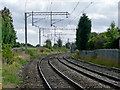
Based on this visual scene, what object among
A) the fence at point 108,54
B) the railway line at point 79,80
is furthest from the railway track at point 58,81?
the fence at point 108,54

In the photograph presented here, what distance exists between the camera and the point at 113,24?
38.7m

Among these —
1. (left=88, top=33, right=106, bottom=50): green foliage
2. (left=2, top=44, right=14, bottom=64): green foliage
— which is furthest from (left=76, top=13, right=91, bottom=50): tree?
(left=2, top=44, right=14, bottom=64): green foliage

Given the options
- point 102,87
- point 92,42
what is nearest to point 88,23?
point 92,42

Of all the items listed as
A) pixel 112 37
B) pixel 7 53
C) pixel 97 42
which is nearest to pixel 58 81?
pixel 7 53

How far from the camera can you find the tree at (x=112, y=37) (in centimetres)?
3403

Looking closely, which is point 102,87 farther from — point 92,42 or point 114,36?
point 92,42

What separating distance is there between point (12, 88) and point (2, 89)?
0.55m

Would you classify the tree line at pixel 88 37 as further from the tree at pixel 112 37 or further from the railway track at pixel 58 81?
the railway track at pixel 58 81

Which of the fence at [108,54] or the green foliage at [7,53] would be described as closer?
the green foliage at [7,53]

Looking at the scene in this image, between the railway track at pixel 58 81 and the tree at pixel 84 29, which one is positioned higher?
the tree at pixel 84 29

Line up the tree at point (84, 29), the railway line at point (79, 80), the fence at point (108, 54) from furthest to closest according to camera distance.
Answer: the tree at point (84, 29) < the fence at point (108, 54) < the railway line at point (79, 80)

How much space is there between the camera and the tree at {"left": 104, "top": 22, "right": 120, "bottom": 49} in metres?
34.0

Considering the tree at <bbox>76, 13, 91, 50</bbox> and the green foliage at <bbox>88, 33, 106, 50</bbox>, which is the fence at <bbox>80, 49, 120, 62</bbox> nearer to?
the green foliage at <bbox>88, 33, 106, 50</bbox>

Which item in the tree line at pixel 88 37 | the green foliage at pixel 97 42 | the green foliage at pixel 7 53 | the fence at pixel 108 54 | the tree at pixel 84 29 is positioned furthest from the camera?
the tree at pixel 84 29
